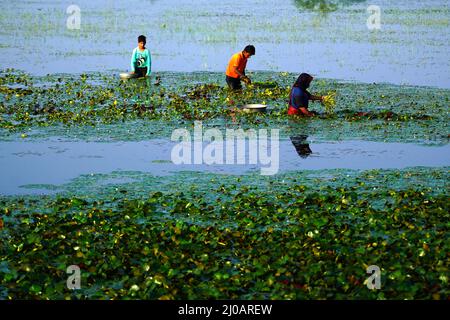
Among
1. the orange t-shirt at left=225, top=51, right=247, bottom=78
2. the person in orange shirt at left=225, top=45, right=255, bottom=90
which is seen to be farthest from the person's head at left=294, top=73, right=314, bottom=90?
the orange t-shirt at left=225, top=51, right=247, bottom=78

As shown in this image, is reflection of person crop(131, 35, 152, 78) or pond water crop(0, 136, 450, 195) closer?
pond water crop(0, 136, 450, 195)

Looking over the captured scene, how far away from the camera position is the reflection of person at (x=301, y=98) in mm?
20188

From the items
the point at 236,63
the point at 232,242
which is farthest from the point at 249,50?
the point at 232,242

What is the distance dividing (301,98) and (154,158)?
16.0 ft

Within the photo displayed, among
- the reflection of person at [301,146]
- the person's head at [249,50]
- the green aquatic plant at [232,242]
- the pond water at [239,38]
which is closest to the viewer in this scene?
the green aquatic plant at [232,242]

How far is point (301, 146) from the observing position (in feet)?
59.4

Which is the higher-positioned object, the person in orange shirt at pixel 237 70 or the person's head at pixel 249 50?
the person's head at pixel 249 50

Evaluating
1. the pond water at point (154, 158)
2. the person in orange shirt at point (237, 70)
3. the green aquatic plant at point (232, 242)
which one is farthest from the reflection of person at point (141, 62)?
the green aquatic plant at point (232, 242)

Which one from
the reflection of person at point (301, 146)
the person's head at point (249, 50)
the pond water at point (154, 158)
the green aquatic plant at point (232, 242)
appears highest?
→ the person's head at point (249, 50)

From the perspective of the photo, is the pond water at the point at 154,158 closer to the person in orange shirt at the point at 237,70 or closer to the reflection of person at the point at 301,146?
the reflection of person at the point at 301,146

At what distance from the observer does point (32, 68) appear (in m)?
30.2

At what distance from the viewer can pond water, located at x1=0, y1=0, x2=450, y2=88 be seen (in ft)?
Answer: 101

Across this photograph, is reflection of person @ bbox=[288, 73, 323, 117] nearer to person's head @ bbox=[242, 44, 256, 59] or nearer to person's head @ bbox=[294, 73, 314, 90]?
person's head @ bbox=[294, 73, 314, 90]
